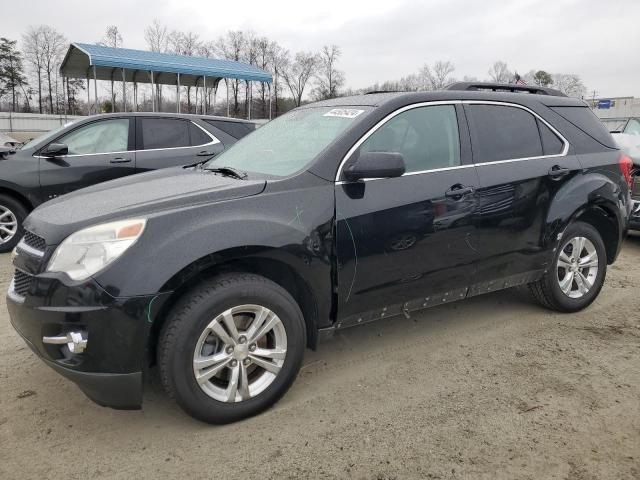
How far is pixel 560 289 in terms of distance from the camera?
4.14 meters

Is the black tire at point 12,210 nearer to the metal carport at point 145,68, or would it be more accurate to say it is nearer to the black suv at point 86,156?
the black suv at point 86,156

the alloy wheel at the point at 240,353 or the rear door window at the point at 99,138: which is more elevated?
the rear door window at the point at 99,138

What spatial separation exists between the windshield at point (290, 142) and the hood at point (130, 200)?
286 millimetres

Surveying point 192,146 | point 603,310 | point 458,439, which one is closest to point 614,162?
point 603,310

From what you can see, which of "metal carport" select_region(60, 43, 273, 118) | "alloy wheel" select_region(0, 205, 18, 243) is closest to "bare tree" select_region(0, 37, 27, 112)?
"metal carport" select_region(60, 43, 273, 118)

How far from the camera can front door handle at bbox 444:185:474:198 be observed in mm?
3295

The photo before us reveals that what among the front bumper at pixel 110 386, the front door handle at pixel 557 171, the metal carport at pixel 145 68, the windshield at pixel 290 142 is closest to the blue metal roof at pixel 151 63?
the metal carport at pixel 145 68

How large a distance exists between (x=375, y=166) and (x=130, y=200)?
138 cm

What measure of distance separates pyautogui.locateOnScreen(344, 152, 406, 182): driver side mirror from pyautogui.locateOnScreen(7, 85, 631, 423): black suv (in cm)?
1

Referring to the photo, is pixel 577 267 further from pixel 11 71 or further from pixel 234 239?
pixel 11 71

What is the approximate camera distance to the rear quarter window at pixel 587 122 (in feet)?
13.6

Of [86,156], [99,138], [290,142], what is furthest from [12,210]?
[290,142]

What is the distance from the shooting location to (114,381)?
2383 millimetres

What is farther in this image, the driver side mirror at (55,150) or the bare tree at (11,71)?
the bare tree at (11,71)
